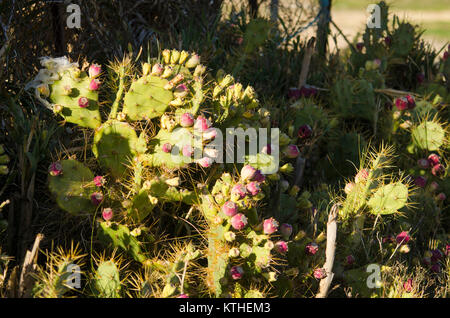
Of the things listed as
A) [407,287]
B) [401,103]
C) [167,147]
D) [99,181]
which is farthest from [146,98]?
[401,103]

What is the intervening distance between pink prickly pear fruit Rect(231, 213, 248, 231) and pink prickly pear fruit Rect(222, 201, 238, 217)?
1cm

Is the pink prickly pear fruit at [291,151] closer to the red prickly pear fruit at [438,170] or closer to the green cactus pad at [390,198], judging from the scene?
the green cactus pad at [390,198]

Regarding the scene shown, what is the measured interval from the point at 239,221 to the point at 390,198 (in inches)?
28.4

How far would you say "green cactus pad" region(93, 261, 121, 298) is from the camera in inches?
65.4

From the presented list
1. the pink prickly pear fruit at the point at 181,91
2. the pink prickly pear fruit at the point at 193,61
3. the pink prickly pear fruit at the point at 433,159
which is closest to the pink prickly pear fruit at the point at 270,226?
the pink prickly pear fruit at the point at 181,91

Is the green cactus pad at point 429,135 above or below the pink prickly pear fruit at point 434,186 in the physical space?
above

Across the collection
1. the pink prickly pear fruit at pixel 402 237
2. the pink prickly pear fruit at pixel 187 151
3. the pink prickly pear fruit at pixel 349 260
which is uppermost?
the pink prickly pear fruit at pixel 187 151

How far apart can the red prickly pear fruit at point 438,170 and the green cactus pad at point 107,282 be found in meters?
1.63

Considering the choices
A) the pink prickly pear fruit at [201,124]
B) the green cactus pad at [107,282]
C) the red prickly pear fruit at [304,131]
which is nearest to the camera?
the green cactus pad at [107,282]

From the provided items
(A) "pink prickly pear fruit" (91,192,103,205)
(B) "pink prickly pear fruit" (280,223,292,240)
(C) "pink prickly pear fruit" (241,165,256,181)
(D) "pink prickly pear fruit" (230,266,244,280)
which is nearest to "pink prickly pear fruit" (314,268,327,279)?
(B) "pink prickly pear fruit" (280,223,292,240)

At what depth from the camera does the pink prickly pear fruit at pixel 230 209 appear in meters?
1.74

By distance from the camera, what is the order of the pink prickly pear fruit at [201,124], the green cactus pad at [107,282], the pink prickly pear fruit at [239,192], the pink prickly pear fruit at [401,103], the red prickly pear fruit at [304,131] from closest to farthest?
the green cactus pad at [107,282]
the pink prickly pear fruit at [239,192]
the pink prickly pear fruit at [201,124]
the red prickly pear fruit at [304,131]
the pink prickly pear fruit at [401,103]

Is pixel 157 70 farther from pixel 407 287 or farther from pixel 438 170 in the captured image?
pixel 438 170

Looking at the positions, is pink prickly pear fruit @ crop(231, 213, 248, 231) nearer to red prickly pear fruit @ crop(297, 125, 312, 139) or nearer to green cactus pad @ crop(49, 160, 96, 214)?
green cactus pad @ crop(49, 160, 96, 214)
